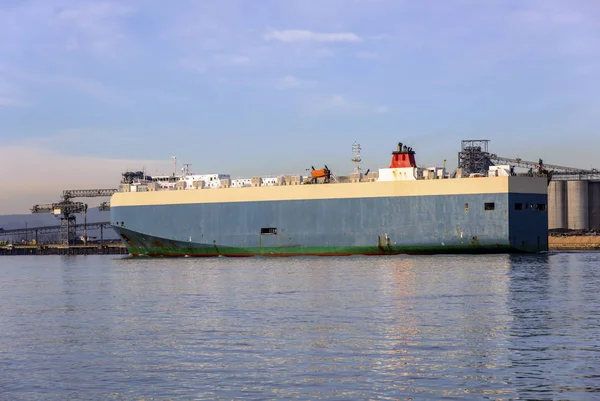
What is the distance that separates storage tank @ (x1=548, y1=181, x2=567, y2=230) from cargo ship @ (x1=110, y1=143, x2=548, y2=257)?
52515 mm

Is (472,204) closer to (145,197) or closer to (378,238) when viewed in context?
(378,238)

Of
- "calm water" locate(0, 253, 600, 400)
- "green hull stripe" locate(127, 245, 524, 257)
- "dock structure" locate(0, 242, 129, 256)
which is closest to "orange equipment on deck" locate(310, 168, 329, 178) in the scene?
"green hull stripe" locate(127, 245, 524, 257)

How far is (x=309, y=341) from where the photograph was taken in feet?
69.6

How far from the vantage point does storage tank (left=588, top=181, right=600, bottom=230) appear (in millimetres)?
115000

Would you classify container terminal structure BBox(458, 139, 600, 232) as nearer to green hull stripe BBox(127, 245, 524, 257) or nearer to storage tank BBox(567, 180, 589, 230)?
storage tank BBox(567, 180, 589, 230)

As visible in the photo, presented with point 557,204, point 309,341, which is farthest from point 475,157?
point 309,341

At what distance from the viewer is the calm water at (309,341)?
16125 mm

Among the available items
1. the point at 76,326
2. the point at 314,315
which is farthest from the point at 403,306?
the point at 76,326

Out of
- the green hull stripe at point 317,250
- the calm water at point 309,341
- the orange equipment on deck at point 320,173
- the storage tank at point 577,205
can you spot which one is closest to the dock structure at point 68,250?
the green hull stripe at point 317,250

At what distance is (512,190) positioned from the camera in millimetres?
62406

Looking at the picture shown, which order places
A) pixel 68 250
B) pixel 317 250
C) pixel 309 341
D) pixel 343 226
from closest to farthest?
pixel 309 341 < pixel 343 226 < pixel 317 250 < pixel 68 250

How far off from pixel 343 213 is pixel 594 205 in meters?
61.0

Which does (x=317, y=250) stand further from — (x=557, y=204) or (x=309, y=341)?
(x=557, y=204)

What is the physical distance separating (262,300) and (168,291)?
22.7 ft
